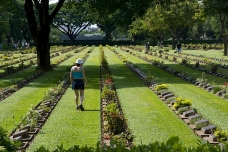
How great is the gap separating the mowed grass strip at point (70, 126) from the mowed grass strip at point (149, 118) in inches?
51.3

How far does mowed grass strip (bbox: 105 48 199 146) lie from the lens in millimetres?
11509

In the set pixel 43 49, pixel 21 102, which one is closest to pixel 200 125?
pixel 21 102

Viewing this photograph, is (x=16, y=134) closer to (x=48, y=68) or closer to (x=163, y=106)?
(x=163, y=106)

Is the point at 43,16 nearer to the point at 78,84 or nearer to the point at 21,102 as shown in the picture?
the point at 21,102

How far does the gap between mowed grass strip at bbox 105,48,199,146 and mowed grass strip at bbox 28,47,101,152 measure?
130 centimetres

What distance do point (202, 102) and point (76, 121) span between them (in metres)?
6.73

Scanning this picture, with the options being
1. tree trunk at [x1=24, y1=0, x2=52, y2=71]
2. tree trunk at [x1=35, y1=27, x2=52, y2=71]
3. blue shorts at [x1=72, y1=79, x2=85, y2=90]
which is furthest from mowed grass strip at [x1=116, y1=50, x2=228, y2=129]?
tree trunk at [x1=24, y1=0, x2=52, y2=71]

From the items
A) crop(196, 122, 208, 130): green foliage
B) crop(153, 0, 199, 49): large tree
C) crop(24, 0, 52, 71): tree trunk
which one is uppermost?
crop(153, 0, 199, 49): large tree

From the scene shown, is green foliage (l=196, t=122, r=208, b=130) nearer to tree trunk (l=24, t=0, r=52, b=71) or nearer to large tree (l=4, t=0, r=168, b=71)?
large tree (l=4, t=0, r=168, b=71)

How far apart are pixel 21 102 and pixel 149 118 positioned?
23.4ft

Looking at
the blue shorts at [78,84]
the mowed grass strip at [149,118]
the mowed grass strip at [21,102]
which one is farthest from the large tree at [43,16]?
the blue shorts at [78,84]

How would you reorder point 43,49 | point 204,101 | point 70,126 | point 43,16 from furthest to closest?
point 43,49, point 43,16, point 204,101, point 70,126

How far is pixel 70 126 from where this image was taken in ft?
42.6

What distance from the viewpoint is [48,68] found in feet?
107
